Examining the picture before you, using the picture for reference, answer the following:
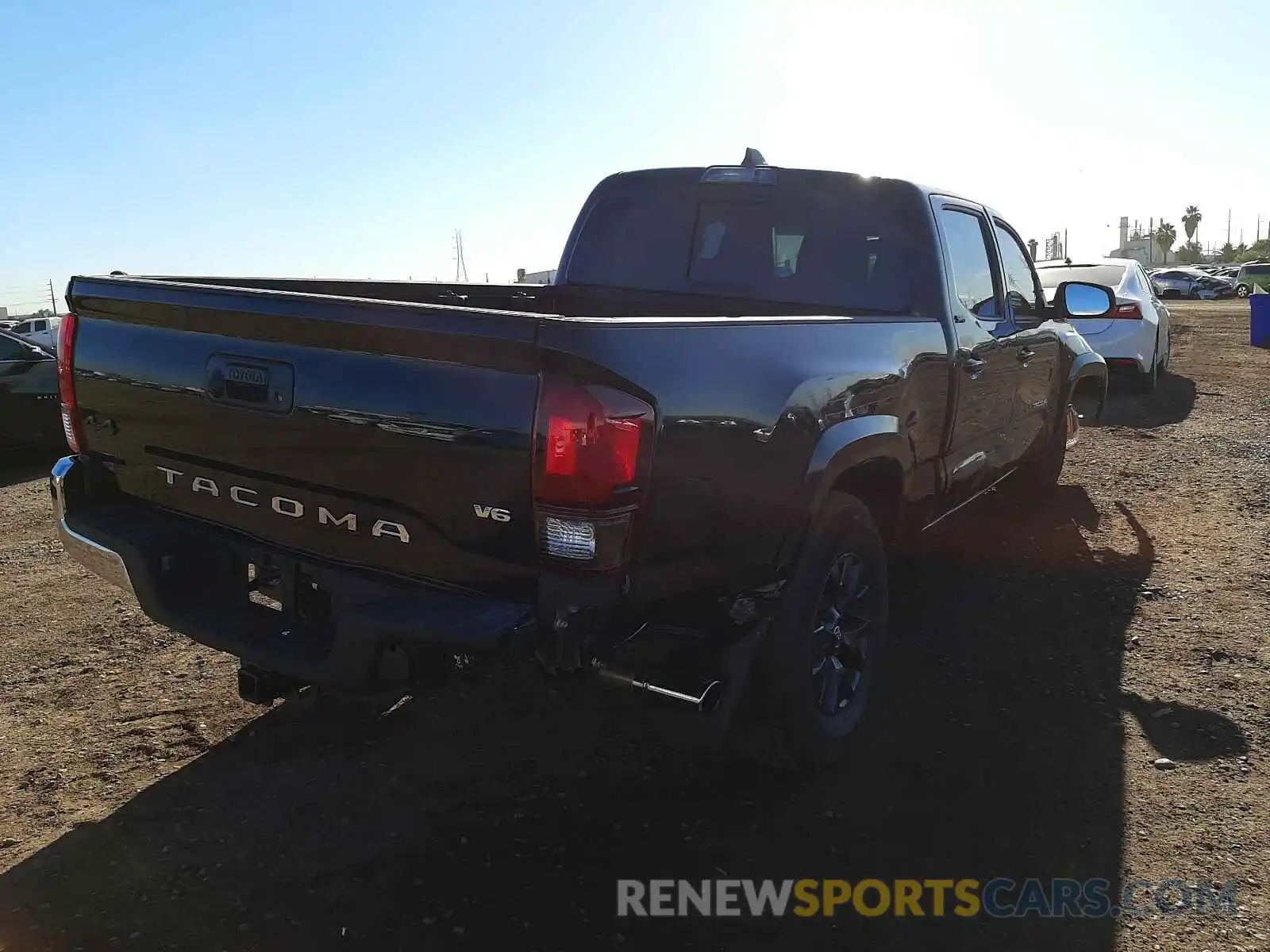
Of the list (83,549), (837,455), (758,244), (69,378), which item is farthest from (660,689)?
(758,244)

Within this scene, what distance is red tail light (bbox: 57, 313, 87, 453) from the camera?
3.09 metres

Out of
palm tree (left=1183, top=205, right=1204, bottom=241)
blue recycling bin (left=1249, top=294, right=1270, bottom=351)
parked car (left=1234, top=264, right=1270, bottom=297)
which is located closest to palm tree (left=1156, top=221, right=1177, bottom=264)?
palm tree (left=1183, top=205, right=1204, bottom=241)

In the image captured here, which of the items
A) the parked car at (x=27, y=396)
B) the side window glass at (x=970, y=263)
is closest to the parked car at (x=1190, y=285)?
the side window glass at (x=970, y=263)

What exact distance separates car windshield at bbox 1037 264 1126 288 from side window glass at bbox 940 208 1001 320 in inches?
268

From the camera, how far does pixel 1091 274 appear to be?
10977mm

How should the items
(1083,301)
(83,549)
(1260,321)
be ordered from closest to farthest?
(83,549)
(1083,301)
(1260,321)

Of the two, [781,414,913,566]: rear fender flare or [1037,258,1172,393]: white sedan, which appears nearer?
[781,414,913,566]: rear fender flare

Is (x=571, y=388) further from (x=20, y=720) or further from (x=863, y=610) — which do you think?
(x=20, y=720)

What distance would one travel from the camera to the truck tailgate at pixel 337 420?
227 cm

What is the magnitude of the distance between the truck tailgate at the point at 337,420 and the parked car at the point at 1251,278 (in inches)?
2036

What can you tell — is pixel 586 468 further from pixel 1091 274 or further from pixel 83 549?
pixel 1091 274

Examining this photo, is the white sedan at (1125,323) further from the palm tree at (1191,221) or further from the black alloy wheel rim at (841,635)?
the palm tree at (1191,221)

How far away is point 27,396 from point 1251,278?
2103 inches

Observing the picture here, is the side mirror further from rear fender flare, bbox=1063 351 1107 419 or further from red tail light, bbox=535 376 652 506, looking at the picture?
red tail light, bbox=535 376 652 506
